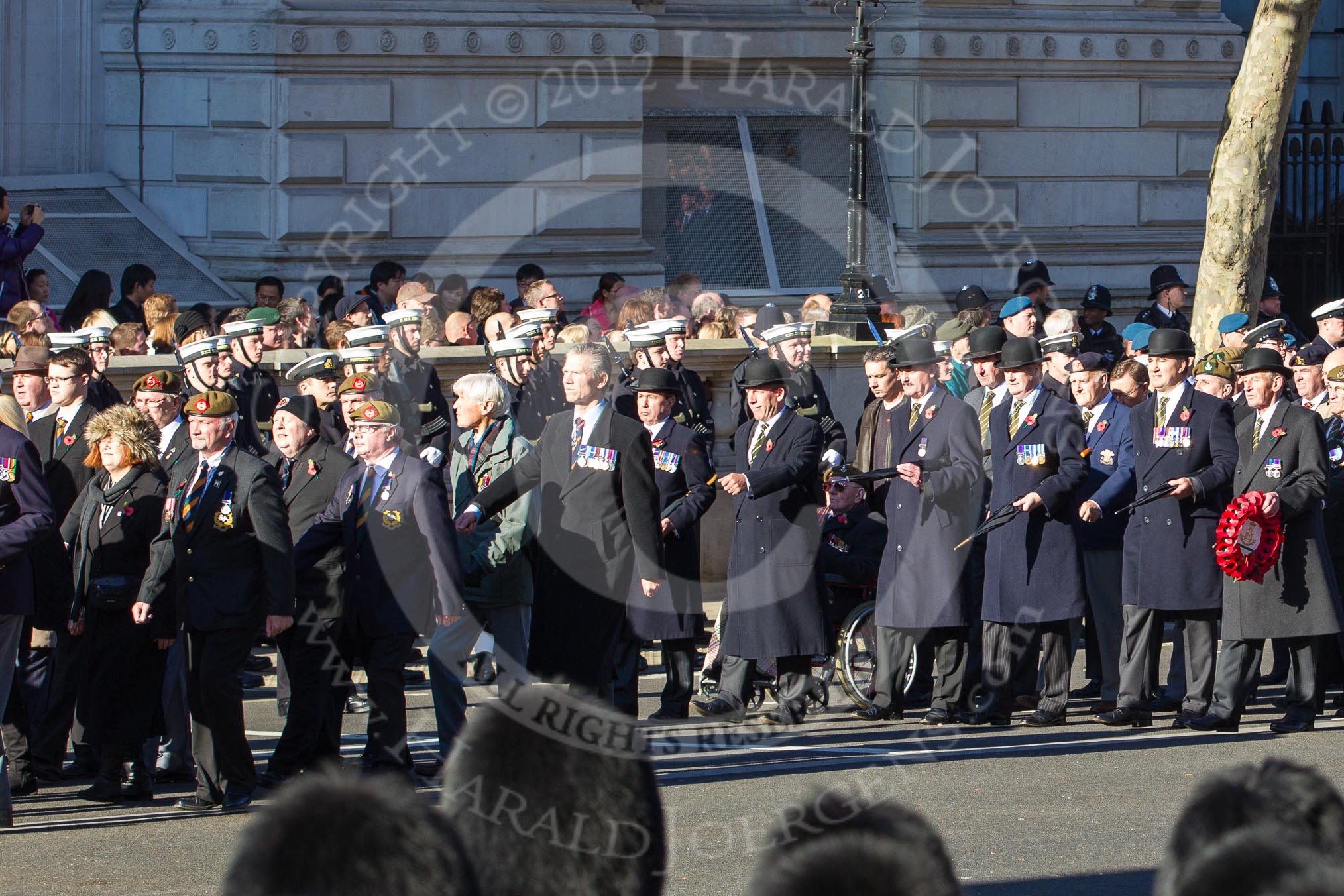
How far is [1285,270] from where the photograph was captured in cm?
2253

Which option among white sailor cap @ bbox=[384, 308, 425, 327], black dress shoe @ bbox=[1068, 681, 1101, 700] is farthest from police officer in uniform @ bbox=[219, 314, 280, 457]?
black dress shoe @ bbox=[1068, 681, 1101, 700]

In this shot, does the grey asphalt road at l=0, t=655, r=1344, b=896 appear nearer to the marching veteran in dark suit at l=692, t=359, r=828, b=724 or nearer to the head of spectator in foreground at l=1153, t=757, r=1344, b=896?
the marching veteran in dark suit at l=692, t=359, r=828, b=724

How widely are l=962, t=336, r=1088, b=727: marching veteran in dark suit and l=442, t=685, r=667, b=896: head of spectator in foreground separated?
21.6ft

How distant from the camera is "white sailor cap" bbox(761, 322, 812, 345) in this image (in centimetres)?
1209

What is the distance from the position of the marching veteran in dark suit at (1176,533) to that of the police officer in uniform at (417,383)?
4.04 meters

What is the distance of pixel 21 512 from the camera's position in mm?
8281

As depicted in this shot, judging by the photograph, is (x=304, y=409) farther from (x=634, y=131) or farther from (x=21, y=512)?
(x=634, y=131)

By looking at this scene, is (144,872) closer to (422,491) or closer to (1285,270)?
(422,491)

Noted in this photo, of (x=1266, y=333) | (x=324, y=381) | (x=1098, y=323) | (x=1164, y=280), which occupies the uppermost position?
(x=1164, y=280)

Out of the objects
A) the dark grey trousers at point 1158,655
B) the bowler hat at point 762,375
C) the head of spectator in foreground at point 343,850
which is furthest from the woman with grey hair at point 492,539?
the head of spectator in foreground at point 343,850

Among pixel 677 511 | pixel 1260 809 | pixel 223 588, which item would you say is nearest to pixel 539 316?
pixel 677 511

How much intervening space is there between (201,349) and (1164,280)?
10.2m

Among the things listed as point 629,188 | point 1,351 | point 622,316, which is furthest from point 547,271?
point 1,351

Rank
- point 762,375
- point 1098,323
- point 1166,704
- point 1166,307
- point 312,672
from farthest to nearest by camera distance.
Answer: point 1166,307 → point 1098,323 → point 1166,704 → point 762,375 → point 312,672
